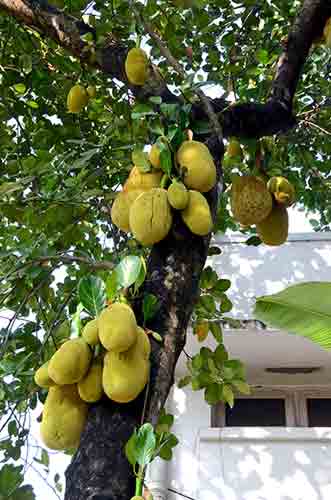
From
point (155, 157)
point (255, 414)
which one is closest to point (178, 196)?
point (155, 157)

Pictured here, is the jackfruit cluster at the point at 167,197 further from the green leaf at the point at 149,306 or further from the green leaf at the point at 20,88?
the green leaf at the point at 20,88

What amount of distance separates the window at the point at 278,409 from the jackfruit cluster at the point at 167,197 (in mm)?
2889

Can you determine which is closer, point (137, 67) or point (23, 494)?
point (23, 494)

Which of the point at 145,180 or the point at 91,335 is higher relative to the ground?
the point at 145,180

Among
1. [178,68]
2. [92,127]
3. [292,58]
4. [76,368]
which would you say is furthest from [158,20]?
[76,368]

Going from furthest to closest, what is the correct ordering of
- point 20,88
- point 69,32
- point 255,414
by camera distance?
point 255,414
point 20,88
point 69,32

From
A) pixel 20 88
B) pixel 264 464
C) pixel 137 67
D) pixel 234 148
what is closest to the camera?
pixel 137 67

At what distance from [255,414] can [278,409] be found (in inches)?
6.7

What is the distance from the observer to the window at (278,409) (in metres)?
4.08

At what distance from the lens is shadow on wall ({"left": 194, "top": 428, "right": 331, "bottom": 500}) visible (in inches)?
142

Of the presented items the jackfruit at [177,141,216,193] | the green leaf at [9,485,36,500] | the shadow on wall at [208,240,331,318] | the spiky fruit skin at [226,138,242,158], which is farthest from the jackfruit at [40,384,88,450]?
the shadow on wall at [208,240,331,318]

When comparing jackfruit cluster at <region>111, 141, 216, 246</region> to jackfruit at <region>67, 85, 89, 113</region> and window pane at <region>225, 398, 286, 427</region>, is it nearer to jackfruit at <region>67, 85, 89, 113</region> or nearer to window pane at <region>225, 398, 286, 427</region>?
jackfruit at <region>67, 85, 89, 113</region>

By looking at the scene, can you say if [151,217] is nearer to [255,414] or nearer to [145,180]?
[145,180]

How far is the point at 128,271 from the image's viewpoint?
114 cm
